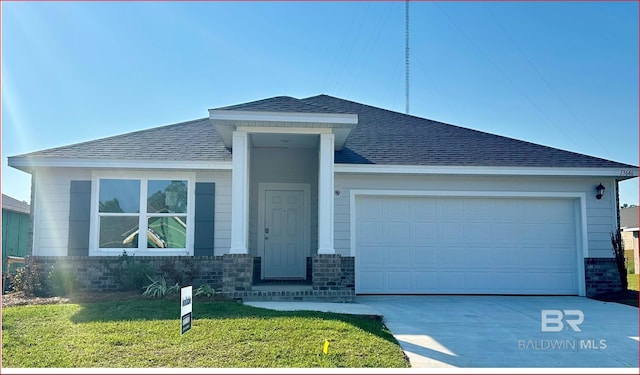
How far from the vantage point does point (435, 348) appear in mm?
6082

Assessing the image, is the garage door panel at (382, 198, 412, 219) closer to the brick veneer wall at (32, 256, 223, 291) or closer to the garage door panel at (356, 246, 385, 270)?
the garage door panel at (356, 246, 385, 270)

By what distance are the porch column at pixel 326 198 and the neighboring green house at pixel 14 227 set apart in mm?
11973

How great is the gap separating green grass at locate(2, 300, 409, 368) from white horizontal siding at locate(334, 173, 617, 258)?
409 cm

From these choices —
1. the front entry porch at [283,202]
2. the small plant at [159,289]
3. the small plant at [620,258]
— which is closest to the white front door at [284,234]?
the front entry porch at [283,202]

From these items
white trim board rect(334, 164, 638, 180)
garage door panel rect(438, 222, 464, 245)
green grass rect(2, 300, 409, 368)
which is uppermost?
white trim board rect(334, 164, 638, 180)

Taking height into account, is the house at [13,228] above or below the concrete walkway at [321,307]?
above

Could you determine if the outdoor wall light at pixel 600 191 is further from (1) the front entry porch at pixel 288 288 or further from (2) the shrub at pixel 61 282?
(2) the shrub at pixel 61 282

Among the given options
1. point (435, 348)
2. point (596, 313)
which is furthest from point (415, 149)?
point (435, 348)

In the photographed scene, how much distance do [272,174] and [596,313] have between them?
7.31 meters

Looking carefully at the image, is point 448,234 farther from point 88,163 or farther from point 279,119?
point 88,163

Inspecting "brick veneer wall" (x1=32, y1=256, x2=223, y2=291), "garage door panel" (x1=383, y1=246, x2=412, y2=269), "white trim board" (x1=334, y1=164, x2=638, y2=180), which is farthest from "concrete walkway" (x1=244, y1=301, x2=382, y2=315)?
"white trim board" (x1=334, y1=164, x2=638, y2=180)

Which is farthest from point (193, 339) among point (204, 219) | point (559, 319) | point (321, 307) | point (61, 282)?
point (559, 319)

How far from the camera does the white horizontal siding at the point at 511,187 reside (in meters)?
11.1

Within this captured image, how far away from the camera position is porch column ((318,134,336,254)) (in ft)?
30.9
